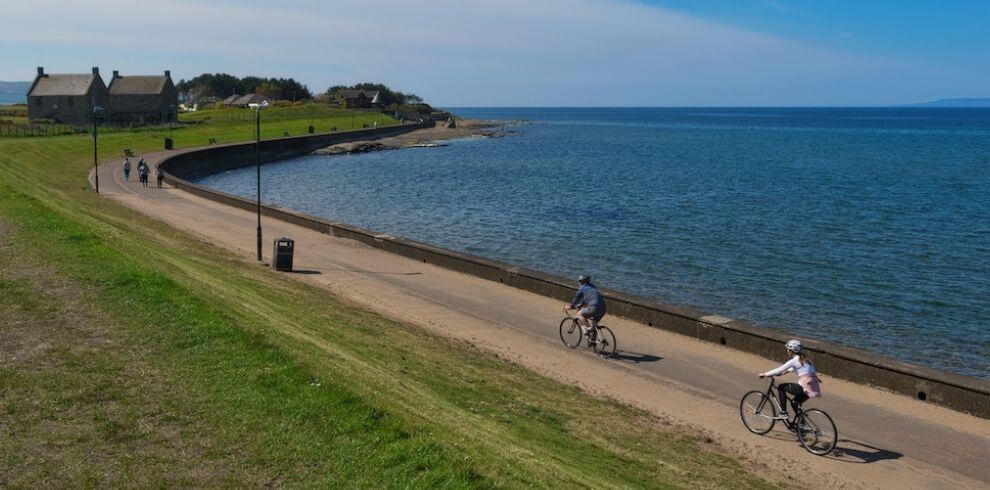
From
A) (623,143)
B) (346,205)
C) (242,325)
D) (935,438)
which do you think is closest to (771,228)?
(346,205)

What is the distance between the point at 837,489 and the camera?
471 inches

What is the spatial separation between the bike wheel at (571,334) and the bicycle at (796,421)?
4.74 metres

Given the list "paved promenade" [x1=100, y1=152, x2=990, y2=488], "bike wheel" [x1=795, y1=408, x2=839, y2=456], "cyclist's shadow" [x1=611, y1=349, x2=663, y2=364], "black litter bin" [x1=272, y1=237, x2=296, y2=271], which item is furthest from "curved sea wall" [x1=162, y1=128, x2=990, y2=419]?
"black litter bin" [x1=272, y1=237, x2=296, y2=271]

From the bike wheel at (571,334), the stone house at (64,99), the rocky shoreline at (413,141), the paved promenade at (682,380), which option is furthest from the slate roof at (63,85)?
the bike wheel at (571,334)

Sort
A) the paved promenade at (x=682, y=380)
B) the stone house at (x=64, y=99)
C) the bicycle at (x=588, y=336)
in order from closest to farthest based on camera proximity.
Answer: the paved promenade at (x=682, y=380) → the bicycle at (x=588, y=336) → the stone house at (x=64, y=99)

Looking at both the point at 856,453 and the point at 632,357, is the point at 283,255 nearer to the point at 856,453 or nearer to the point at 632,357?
the point at 632,357

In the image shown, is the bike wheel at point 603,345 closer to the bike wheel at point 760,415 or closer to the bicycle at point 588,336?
the bicycle at point 588,336

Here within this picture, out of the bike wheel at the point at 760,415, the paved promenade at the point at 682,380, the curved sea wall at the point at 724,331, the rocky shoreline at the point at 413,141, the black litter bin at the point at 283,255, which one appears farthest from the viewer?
the rocky shoreline at the point at 413,141

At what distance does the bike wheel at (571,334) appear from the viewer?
18.7 metres

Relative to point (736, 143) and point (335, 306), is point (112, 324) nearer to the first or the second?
point (335, 306)

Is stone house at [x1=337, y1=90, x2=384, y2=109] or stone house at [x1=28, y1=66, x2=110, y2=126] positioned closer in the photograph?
stone house at [x1=28, y1=66, x2=110, y2=126]

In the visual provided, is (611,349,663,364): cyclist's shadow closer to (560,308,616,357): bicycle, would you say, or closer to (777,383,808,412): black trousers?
(560,308,616,357): bicycle

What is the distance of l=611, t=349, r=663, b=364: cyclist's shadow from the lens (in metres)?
17.9

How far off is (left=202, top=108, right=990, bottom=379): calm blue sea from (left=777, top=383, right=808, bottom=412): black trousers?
8.83 m
